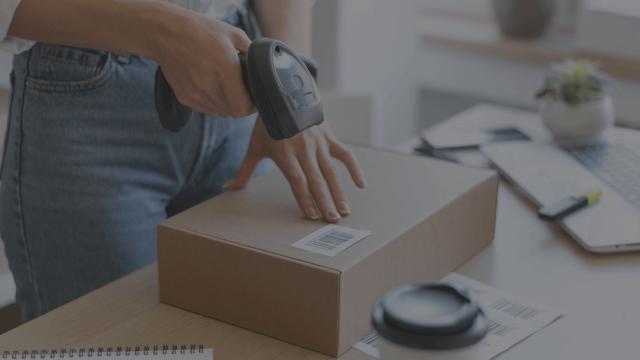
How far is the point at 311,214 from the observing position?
3.65ft

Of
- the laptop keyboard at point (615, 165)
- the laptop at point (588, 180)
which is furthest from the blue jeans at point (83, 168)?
the laptop keyboard at point (615, 165)

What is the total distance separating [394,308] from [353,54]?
1.85 metres

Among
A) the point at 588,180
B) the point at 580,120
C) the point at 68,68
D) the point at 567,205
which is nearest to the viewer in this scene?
the point at 68,68

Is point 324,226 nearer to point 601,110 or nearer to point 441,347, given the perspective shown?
point 441,347

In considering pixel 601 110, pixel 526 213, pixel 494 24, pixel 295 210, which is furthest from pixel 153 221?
pixel 494 24

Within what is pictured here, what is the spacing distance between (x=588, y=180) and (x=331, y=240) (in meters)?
0.58

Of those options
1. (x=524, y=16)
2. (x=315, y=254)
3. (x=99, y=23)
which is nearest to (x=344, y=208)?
(x=315, y=254)

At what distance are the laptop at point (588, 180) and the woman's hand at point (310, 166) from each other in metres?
0.33

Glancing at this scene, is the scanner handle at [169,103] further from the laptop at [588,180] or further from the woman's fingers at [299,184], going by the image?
the laptop at [588,180]

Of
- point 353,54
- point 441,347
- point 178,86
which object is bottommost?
point 353,54

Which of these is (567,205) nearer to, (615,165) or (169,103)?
(615,165)

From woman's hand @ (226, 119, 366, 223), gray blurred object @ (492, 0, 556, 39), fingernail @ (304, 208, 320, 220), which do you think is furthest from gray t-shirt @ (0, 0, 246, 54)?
gray blurred object @ (492, 0, 556, 39)

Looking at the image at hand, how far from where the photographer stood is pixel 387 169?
1259 mm

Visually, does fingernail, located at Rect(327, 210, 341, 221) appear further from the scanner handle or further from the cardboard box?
the scanner handle
